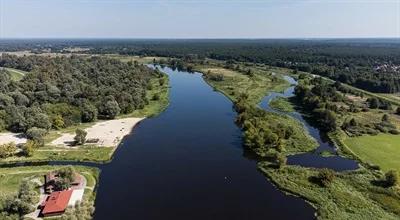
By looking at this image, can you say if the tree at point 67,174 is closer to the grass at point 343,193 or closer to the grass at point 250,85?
the grass at point 343,193

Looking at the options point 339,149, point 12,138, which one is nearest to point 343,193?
point 339,149

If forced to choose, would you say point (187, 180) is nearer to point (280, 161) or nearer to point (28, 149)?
point (280, 161)

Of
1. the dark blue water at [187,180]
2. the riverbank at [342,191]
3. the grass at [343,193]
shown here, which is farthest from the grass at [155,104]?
the grass at [343,193]

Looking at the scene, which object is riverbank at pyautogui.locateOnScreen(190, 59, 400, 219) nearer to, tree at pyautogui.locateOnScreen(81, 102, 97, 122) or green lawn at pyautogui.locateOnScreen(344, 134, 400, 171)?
green lawn at pyautogui.locateOnScreen(344, 134, 400, 171)

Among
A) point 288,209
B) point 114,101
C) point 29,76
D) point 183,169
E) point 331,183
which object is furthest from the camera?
point 29,76

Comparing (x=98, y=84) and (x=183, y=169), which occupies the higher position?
(x=98, y=84)

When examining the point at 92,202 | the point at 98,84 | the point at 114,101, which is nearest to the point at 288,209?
the point at 92,202

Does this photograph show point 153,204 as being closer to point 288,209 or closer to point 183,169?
point 183,169
